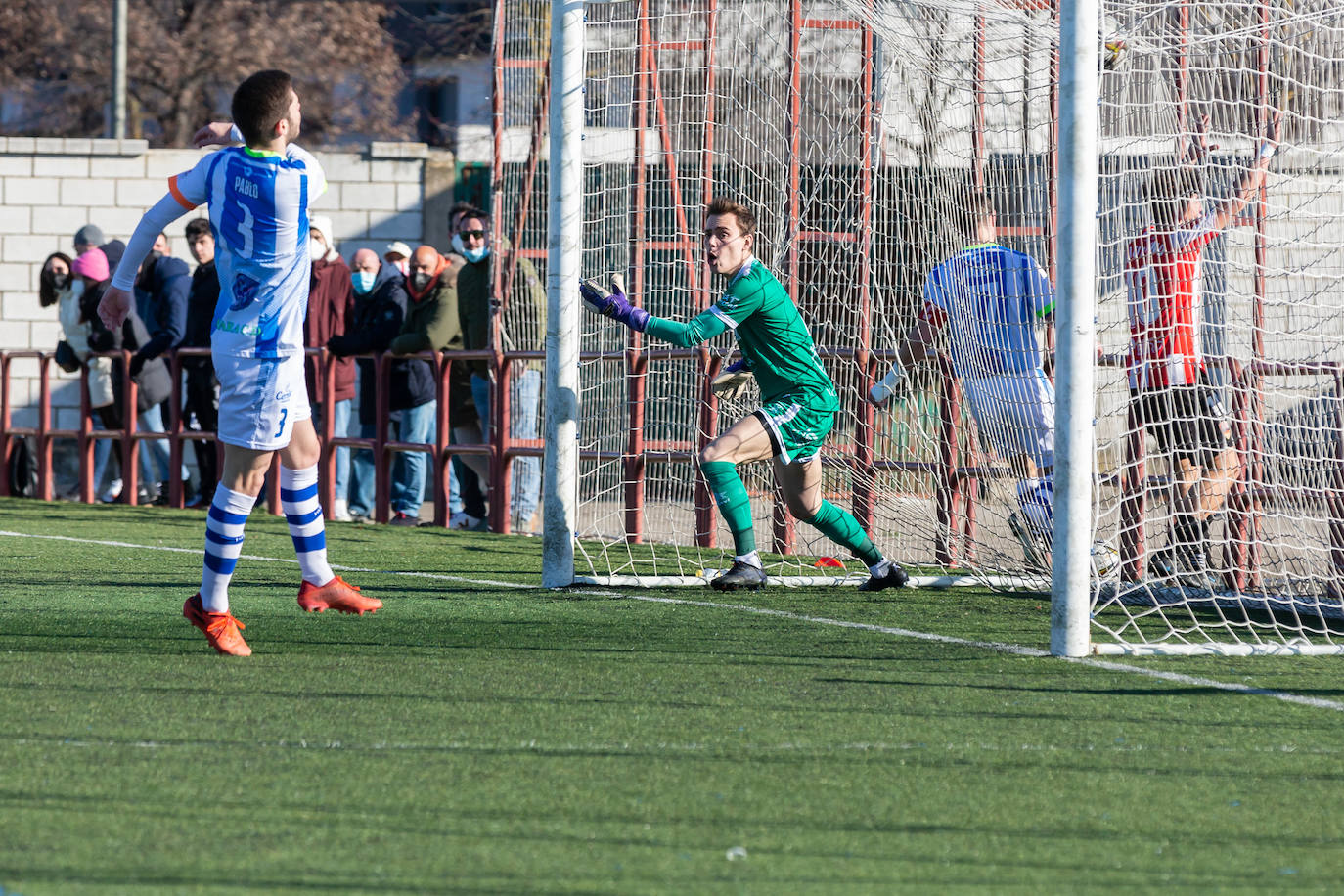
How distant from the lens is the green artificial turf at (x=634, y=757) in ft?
10.9

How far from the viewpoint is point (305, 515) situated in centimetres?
631

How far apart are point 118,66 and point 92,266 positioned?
11766mm

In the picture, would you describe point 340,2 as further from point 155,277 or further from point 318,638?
point 318,638

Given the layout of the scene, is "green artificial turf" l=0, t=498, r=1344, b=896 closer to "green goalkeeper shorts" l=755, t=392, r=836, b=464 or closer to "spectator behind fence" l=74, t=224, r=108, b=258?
"green goalkeeper shorts" l=755, t=392, r=836, b=464

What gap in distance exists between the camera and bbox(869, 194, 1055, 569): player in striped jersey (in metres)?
7.89

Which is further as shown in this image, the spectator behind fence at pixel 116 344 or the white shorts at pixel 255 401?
the spectator behind fence at pixel 116 344

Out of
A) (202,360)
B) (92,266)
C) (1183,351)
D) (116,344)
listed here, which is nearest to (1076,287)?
(1183,351)

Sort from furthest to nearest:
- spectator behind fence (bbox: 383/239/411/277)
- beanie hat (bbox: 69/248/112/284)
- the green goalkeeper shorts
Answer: beanie hat (bbox: 69/248/112/284) < spectator behind fence (bbox: 383/239/411/277) < the green goalkeeper shorts

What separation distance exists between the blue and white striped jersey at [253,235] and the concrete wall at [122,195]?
11.3 m

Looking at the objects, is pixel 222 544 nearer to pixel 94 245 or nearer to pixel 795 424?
→ pixel 795 424

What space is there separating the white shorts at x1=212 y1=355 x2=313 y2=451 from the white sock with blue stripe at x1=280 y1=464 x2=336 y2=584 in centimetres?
37

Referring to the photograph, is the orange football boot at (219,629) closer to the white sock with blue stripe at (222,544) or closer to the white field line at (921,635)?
the white sock with blue stripe at (222,544)

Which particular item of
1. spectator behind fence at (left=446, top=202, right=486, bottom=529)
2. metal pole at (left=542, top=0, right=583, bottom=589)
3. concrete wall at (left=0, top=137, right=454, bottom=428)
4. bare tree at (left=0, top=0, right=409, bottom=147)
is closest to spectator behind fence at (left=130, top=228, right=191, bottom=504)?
spectator behind fence at (left=446, top=202, right=486, bottom=529)

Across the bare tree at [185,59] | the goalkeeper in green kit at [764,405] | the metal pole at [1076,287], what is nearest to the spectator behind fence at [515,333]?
the goalkeeper in green kit at [764,405]
